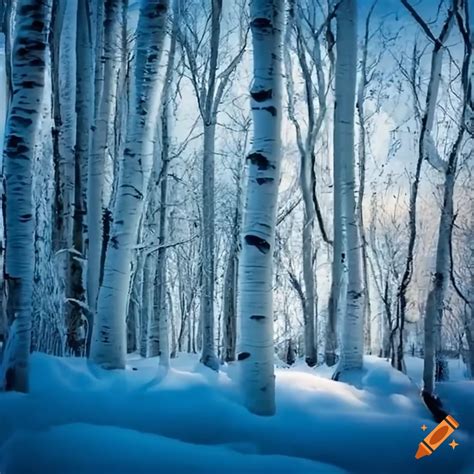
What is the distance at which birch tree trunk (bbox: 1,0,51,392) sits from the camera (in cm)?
102

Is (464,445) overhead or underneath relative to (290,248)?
underneath

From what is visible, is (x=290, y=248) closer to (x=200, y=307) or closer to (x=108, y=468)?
(x=200, y=307)

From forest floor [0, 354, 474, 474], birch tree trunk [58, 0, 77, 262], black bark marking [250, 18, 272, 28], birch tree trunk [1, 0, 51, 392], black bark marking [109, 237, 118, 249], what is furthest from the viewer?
birch tree trunk [58, 0, 77, 262]

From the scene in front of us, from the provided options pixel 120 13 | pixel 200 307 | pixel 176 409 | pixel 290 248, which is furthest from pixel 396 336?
pixel 120 13

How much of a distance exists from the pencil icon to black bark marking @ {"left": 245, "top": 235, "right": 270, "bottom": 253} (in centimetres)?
49

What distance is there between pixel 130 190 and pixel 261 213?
1.32 feet

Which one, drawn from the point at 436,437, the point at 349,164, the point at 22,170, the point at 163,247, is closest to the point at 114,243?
the point at 22,170

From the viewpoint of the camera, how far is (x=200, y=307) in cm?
162

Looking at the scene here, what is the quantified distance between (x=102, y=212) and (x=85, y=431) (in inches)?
28.1

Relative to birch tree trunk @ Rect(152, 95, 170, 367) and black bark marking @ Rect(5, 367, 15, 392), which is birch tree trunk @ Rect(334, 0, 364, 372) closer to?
birch tree trunk @ Rect(152, 95, 170, 367)

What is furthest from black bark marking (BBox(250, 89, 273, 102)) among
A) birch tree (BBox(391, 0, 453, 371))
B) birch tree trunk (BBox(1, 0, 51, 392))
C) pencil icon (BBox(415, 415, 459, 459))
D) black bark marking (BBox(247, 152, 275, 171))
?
pencil icon (BBox(415, 415, 459, 459))

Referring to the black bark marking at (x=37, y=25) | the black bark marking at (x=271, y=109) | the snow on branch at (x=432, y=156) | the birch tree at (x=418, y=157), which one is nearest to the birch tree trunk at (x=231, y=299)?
the black bark marking at (x=271, y=109)

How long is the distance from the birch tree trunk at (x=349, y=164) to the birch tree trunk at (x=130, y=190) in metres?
0.47

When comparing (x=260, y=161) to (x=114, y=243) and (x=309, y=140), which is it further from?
(x=114, y=243)
